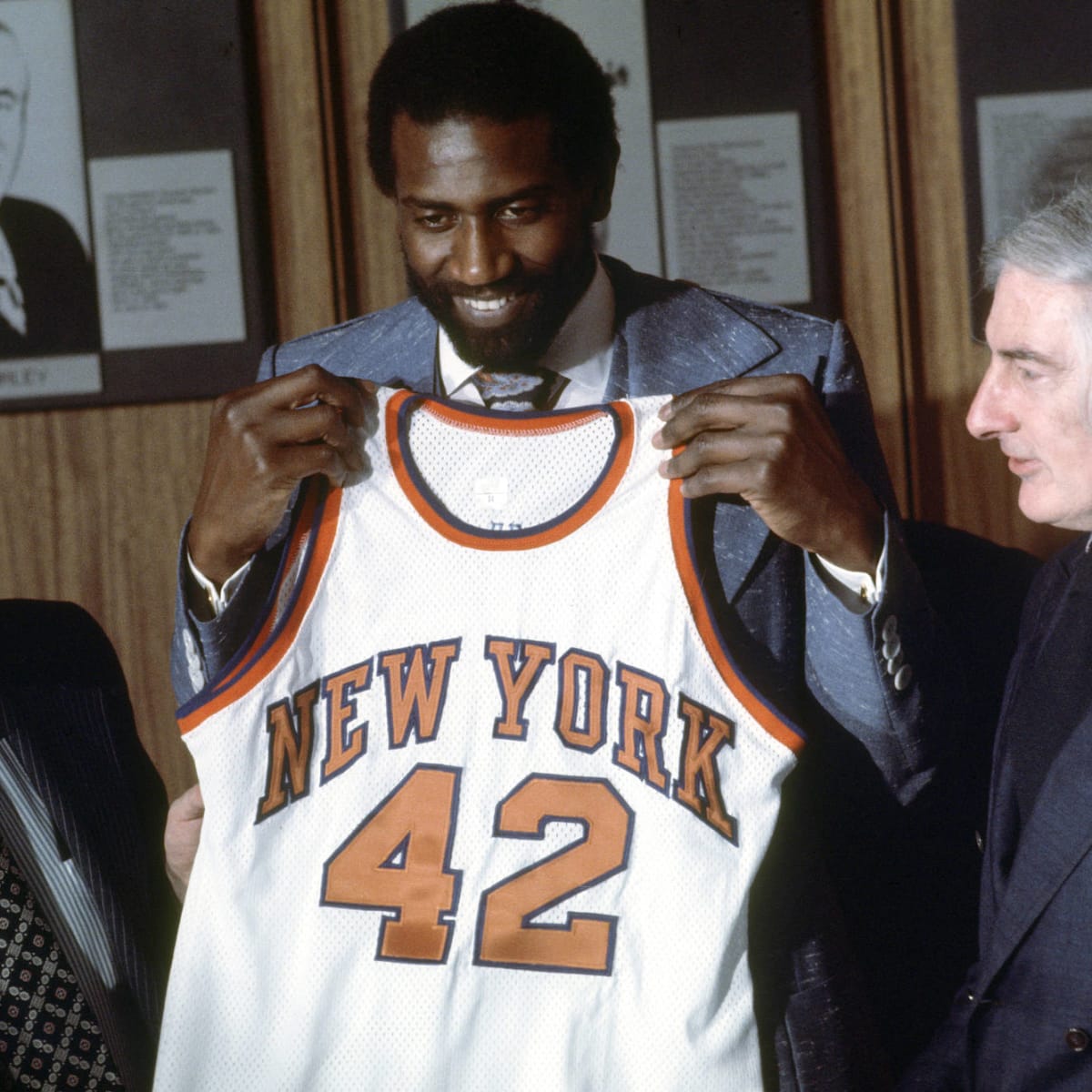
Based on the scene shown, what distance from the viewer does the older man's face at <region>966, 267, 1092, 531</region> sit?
1094 millimetres

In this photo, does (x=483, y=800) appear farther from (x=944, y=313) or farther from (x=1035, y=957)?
(x=944, y=313)

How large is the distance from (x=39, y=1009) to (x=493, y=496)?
2.05 ft

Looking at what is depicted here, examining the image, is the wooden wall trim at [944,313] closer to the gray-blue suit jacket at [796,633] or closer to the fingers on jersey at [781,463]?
the gray-blue suit jacket at [796,633]

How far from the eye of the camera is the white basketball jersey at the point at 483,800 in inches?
42.4

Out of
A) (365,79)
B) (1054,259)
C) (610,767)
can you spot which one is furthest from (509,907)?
(365,79)

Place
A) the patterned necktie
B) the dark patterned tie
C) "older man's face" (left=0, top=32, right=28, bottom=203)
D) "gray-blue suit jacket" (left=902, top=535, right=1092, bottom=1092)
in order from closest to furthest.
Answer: "gray-blue suit jacket" (left=902, top=535, right=1092, bottom=1092) → the dark patterned tie → the patterned necktie → "older man's face" (left=0, top=32, right=28, bottom=203)

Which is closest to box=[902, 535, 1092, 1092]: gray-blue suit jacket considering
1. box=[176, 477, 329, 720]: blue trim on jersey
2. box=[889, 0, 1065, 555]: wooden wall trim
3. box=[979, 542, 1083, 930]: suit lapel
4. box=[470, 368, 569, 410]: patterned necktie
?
box=[979, 542, 1083, 930]: suit lapel

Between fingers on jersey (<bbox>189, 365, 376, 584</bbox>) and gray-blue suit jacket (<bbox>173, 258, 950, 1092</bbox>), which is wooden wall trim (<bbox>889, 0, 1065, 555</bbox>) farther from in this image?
fingers on jersey (<bbox>189, 365, 376, 584</bbox>)

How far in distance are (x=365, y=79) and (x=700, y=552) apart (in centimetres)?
116

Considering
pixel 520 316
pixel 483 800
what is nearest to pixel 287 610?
pixel 483 800

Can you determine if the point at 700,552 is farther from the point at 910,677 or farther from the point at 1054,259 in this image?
the point at 1054,259

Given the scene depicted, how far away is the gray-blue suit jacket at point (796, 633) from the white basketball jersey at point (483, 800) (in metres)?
0.07

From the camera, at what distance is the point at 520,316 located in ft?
4.06

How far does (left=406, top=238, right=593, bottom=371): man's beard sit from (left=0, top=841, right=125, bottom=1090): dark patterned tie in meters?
0.64
